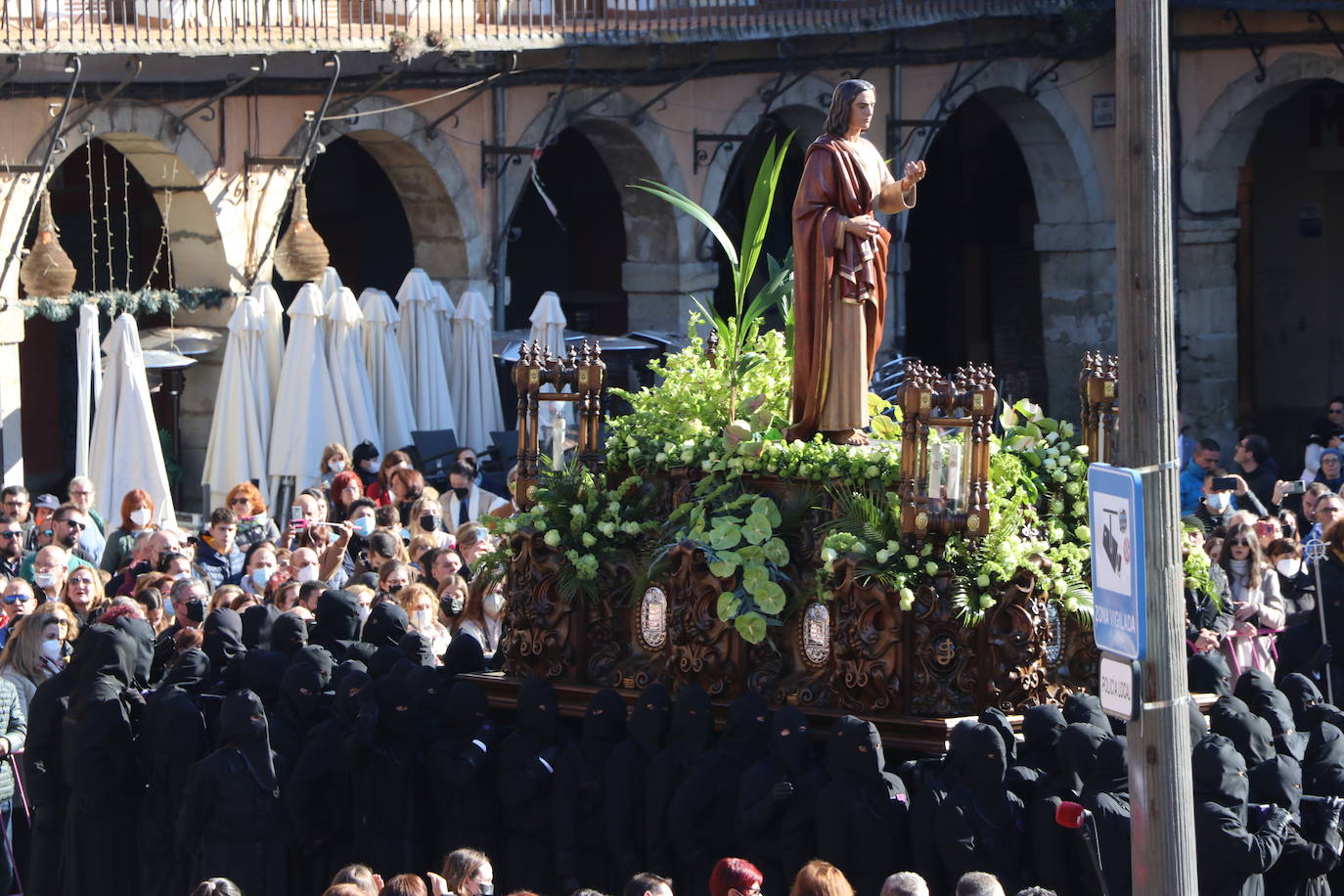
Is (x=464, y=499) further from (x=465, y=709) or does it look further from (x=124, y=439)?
(x=465, y=709)

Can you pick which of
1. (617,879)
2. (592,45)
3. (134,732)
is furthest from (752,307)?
(592,45)

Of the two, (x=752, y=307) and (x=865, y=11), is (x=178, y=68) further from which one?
(x=752, y=307)

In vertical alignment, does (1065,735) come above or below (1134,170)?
below

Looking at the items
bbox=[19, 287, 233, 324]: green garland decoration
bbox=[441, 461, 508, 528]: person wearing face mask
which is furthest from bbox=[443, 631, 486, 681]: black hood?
bbox=[19, 287, 233, 324]: green garland decoration

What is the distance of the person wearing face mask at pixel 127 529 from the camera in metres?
13.8

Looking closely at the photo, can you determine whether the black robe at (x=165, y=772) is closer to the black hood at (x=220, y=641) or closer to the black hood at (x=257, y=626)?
the black hood at (x=220, y=641)

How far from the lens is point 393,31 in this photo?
64.8ft

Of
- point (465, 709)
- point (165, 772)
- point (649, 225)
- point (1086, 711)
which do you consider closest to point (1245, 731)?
point (1086, 711)

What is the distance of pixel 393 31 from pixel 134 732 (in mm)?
10396

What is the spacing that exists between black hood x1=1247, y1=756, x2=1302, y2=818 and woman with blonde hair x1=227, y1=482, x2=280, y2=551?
7.03 meters

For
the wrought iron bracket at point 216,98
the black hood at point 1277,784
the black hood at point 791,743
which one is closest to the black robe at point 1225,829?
the black hood at point 1277,784

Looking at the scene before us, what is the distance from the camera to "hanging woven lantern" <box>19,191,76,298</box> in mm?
17297

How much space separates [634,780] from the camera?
9664mm

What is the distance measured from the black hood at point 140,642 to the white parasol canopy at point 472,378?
8.09 meters
